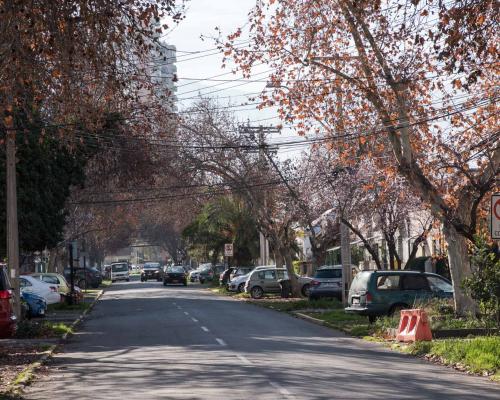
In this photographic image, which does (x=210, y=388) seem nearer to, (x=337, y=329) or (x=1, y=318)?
(x=1, y=318)

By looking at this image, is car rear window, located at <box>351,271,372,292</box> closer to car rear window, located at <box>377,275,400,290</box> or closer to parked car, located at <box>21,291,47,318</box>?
car rear window, located at <box>377,275,400,290</box>

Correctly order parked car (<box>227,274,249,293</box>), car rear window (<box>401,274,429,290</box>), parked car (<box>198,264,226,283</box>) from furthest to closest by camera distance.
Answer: parked car (<box>198,264,226,283</box>) < parked car (<box>227,274,249,293</box>) < car rear window (<box>401,274,429,290</box>)

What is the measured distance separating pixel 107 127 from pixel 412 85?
1600 cm

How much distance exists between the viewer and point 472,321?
22.7 metres

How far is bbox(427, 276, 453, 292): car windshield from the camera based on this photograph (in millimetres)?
28016

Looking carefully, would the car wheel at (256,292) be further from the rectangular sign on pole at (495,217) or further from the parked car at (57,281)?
the rectangular sign on pole at (495,217)

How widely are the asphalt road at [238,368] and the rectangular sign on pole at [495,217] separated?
2.50 metres

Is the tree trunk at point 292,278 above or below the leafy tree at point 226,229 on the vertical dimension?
below

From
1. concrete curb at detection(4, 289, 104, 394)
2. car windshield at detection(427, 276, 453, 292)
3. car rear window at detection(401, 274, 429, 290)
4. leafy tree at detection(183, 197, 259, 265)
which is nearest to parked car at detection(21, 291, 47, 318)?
concrete curb at detection(4, 289, 104, 394)

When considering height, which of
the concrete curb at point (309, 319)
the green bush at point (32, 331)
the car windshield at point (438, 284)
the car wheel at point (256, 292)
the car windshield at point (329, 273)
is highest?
the car windshield at point (329, 273)

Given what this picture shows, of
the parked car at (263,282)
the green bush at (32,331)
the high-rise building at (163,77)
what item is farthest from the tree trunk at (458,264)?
the parked car at (263,282)

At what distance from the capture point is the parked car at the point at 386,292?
26.7 m

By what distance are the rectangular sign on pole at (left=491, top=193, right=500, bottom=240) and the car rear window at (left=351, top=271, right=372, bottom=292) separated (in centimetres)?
1052

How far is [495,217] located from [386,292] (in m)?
10.6
